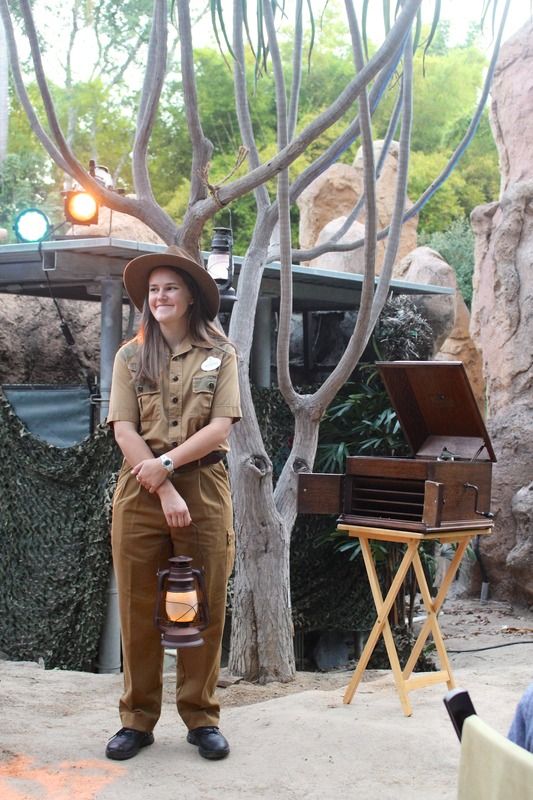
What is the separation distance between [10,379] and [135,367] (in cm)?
485

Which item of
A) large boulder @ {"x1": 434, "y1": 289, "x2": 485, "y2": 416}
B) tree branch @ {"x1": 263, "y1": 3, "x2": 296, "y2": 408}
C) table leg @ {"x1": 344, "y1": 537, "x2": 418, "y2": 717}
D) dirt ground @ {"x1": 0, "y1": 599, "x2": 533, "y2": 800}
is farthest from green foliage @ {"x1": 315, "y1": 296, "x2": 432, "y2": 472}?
large boulder @ {"x1": 434, "y1": 289, "x2": 485, "y2": 416}

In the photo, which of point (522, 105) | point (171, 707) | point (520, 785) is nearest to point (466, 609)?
point (171, 707)

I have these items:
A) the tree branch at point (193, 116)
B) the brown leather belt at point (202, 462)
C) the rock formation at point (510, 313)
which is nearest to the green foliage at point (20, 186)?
the rock formation at point (510, 313)

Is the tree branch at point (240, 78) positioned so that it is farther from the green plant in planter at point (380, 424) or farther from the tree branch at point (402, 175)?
the green plant in planter at point (380, 424)

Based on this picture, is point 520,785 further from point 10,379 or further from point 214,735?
point 10,379

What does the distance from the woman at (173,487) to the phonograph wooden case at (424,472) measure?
2.79ft

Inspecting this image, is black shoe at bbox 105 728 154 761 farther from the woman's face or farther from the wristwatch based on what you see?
the woman's face

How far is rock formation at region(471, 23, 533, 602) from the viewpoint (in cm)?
890

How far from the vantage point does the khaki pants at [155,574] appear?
3932 millimetres

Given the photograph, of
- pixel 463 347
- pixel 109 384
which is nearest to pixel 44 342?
pixel 109 384

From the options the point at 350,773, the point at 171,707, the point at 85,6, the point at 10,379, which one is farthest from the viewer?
the point at 85,6

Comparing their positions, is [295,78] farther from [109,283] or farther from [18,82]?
[109,283]

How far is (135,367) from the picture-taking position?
404 centimetres

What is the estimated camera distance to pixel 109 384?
6305mm
